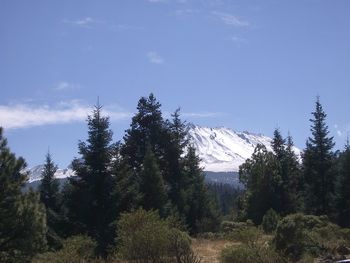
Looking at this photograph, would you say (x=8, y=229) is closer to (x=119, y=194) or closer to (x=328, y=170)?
(x=119, y=194)

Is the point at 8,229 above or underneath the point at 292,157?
underneath

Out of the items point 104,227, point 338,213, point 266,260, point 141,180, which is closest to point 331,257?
point 266,260

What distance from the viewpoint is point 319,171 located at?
164 feet

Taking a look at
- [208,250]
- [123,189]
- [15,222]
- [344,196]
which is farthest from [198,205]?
[15,222]

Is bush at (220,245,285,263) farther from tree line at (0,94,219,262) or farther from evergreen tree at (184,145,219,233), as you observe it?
evergreen tree at (184,145,219,233)

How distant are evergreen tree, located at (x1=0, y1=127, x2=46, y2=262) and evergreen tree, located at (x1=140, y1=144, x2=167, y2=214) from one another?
16227mm

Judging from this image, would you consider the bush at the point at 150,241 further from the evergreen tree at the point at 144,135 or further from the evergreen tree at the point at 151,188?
the evergreen tree at the point at 144,135

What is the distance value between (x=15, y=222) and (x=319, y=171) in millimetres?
35659

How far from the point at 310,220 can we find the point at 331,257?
23.3ft

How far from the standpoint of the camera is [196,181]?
159 ft

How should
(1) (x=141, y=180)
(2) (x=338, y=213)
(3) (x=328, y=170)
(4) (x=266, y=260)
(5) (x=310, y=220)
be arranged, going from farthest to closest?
(3) (x=328, y=170) → (2) (x=338, y=213) → (1) (x=141, y=180) → (5) (x=310, y=220) → (4) (x=266, y=260)

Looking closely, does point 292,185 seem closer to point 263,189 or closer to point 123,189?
point 263,189

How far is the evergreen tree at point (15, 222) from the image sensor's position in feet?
66.0

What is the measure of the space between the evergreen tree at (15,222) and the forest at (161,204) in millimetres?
38
